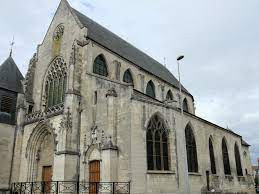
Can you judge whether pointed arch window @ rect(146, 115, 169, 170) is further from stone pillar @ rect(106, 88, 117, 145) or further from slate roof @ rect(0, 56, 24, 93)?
slate roof @ rect(0, 56, 24, 93)

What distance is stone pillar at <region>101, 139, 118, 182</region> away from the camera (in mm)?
14000

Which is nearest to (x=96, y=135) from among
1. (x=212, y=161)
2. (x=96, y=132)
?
(x=96, y=132)

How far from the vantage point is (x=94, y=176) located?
15.6 metres

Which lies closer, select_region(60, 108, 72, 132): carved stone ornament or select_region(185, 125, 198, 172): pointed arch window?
select_region(60, 108, 72, 132): carved stone ornament

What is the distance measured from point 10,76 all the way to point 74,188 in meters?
12.1

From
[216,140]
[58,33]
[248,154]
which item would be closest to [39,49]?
[58,33]

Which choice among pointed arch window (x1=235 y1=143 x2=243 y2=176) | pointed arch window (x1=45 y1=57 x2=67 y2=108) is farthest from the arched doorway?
pointed arch window (x1=235 y1=143 x2=243 y2=176)

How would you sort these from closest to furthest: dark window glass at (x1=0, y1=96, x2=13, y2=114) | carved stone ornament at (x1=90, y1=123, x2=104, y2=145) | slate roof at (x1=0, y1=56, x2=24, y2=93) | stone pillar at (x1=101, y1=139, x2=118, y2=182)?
stone pillar at (x1=101, y1=139, x2=118, y2=182)
carved stone ornament at (x1=90, y1=123, x2=104, y2=145)
dark window glass at (x1=0, y1=96, x2=13, y2=114)
slate roof at (x1=0, y1=56, x2=24, y2=93)

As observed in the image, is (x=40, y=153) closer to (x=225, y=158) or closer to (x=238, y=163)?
(x=225, y=158)

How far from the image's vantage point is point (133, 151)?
14.3 m

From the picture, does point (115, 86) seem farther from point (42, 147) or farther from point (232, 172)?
point (232, 172)

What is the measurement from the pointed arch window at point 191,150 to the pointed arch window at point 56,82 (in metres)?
9.44

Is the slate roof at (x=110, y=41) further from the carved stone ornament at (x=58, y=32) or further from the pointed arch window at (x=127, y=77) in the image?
the carved stone ornament at (x=58, y=32)

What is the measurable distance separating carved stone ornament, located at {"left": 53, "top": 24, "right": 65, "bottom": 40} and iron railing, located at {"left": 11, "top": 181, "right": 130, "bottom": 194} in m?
11.5
